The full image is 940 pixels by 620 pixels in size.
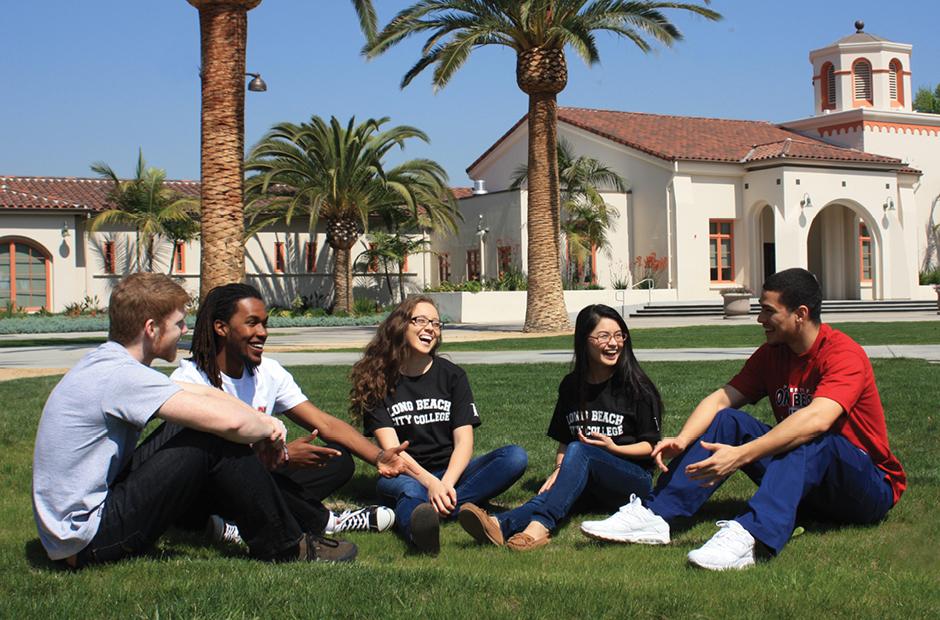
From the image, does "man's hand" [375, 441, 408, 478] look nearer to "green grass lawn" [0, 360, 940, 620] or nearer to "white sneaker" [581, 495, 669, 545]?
"green grass lawn" [0, 360, 940, 620]

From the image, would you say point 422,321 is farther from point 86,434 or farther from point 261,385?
point 86,434

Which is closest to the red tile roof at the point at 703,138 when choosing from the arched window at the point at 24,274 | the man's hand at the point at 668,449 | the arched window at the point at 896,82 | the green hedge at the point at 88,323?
the arched window at the point at 896,82

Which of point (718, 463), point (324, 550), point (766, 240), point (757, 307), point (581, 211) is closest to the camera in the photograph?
point (324, 550)

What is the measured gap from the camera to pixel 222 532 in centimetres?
507

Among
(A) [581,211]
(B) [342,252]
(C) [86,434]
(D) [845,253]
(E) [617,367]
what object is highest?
(A) [581,211]

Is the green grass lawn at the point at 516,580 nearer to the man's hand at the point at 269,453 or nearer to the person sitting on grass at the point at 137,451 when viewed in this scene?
the person sitting on grass at the point at 137,451

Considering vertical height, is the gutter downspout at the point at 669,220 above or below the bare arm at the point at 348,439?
above

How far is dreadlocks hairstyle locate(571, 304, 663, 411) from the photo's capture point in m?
5.69

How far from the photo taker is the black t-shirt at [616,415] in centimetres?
568

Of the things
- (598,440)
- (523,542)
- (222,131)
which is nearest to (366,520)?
(523,542)

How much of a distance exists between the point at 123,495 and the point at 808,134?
1750 inches

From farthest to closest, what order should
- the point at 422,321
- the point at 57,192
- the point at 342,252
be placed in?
the point at 57,192
the point at 342,252
the point at 422,321

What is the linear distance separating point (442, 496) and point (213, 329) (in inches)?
55.2

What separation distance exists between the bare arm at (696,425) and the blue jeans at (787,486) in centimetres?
5
